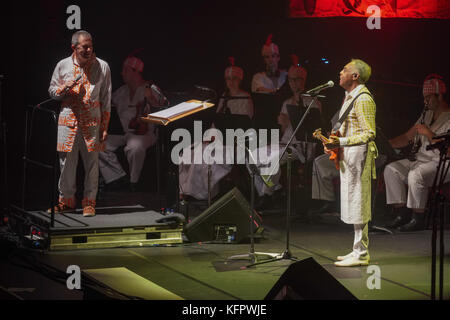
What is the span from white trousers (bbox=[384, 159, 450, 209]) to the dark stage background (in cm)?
105

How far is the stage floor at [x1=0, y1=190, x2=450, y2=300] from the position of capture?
5125mm

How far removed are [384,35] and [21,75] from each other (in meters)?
5.04

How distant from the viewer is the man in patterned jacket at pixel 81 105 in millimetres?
6754

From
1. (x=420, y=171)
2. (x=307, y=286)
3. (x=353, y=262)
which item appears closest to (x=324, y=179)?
(x=420, y=171)

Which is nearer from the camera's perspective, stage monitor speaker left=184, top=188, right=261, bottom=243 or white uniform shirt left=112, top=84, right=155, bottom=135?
stage monitor speaker left=184, top=188, right=261, bottom=243

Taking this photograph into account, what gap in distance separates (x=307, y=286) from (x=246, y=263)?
2.51 metres

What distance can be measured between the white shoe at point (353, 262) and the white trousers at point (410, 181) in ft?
6.28

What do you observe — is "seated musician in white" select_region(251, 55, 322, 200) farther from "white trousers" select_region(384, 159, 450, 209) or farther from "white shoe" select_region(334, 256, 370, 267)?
"white shoe" select_region(334, 256, 370, 267)

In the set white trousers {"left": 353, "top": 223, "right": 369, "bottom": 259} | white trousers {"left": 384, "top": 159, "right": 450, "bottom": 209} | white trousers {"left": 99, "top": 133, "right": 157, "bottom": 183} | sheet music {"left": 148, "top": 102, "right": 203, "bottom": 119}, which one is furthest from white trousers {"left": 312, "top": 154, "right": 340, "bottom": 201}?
white trousers {"left": 99, "top": 133, "right": 157, "bottom": 183}

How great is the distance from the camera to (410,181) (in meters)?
7.72

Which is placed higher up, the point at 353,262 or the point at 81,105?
the point at 81,105

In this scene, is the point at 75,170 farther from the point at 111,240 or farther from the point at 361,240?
the point at 361,240
